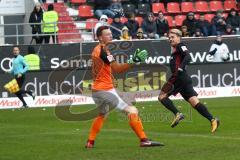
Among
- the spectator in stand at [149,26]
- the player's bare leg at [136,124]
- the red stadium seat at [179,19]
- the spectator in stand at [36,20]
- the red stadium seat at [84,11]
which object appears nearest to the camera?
the player's bare leg at [136,124]

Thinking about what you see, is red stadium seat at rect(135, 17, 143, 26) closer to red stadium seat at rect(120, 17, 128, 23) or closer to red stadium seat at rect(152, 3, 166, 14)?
red stadium seat at rect(120, 17, 128, 23)

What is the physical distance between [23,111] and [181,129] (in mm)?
8935

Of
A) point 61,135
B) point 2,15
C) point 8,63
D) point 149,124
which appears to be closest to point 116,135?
point 61,135

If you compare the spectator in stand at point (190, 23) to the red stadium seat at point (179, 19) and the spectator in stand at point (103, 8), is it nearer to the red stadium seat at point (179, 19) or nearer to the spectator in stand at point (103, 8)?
the red stadium seat at point (179, 19)

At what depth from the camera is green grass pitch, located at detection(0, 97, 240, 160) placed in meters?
13.2

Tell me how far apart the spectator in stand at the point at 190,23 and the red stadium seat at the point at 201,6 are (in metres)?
4.18

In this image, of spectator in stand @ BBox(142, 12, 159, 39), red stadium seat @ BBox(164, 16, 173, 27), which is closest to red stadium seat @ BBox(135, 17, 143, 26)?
red stadium seat @ BBox(164, 16, 173, 27)

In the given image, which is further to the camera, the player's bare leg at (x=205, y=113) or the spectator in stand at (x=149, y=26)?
the spectator in stand at (x=149, y=26)

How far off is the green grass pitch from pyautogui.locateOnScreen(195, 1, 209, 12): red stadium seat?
1361 centimetres

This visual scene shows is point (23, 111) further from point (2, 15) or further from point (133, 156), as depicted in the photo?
point (133, 156)

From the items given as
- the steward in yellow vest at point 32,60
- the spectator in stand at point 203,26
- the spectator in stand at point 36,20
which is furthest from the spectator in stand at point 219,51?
the spectator in stand at point 36,20

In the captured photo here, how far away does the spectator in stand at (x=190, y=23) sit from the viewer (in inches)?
1303

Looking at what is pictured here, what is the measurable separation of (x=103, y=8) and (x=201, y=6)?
572 centimetres

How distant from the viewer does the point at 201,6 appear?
3762 centimetres
